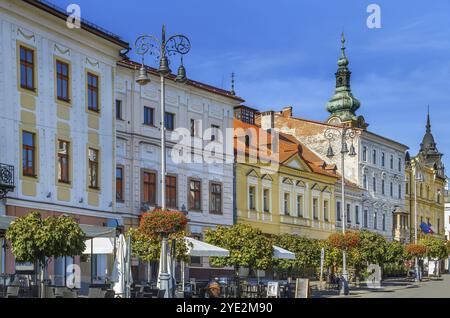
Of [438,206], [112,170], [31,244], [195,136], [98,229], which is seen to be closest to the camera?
[31,244]

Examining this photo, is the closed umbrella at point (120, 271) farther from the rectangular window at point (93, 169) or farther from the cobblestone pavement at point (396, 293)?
the cobblestone pavement at point (396, 293)

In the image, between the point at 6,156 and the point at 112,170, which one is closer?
the point at 6,156

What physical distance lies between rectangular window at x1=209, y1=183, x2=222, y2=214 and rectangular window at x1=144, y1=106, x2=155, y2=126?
5671mm

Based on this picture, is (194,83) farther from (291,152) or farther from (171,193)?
(291,152)

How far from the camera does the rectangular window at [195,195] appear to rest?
4022 cm

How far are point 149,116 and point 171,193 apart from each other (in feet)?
12.7

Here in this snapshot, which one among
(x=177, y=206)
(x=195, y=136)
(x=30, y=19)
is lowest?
(x=177, y=206)

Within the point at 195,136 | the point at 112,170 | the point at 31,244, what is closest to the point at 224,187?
the point at 195,136

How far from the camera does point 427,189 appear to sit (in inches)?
3167

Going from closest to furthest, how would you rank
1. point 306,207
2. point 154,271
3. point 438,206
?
point 154,271 → point 306,207 → point 438,206

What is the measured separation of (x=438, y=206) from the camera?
275 ft

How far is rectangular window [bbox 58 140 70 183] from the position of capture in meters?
30.6
